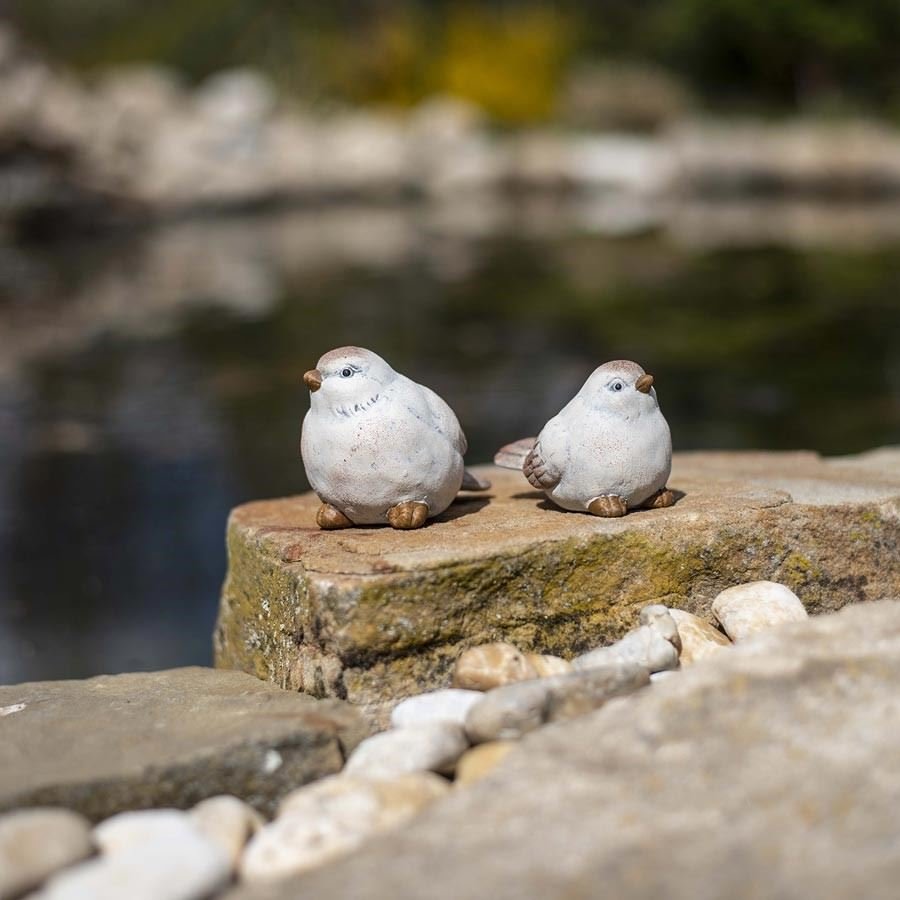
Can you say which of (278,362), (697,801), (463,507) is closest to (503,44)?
(278,362)

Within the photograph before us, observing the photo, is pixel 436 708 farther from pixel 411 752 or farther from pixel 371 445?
pixel 371 445

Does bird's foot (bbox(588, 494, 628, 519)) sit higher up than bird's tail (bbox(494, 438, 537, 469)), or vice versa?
bird's tail (bbox(494, 438, 537, 469))

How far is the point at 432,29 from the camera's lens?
95.2 feet

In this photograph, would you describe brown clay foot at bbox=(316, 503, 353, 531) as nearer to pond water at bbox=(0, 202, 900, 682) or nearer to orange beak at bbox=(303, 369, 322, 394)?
orange beak at bbox=(303, 369, 322, 394)

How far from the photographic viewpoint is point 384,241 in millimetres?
18703

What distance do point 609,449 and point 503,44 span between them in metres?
26.8

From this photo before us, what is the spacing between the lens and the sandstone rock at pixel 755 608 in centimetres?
368

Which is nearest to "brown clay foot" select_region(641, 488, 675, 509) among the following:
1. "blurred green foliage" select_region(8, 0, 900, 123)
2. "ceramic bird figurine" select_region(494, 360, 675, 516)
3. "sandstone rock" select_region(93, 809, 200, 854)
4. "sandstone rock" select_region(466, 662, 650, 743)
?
"ceramic bird figurine" select_region(494, 360, 675, 516)

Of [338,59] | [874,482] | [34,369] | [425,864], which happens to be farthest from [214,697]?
[338,59]

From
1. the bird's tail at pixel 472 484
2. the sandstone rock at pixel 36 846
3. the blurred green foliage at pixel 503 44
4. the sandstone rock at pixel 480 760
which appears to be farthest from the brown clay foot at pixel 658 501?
the blurred green foliage at pixel 503 44

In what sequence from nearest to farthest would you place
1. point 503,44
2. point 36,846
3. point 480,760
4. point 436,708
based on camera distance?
point 36,846 → point 480,760 → point 436,708 → point 503,44

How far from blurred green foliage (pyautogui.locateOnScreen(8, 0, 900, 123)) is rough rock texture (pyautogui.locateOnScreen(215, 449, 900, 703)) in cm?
2254

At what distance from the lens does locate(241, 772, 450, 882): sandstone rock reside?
2699 mm

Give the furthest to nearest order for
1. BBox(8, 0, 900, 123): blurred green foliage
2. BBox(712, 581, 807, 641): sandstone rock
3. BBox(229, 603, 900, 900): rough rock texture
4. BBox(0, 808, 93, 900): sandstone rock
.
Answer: BBox(8, 0, 900, 123): blurred green foliage < BBox(712, 581, 807, 641): sandstone rock < BBox(0, 808, 93, 900): sandstone rock < BBox(229, 603, 900, 900): rough rock texture
